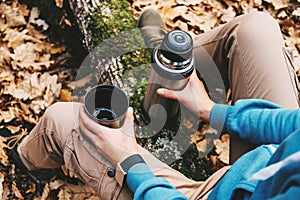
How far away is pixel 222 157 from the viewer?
2.89m

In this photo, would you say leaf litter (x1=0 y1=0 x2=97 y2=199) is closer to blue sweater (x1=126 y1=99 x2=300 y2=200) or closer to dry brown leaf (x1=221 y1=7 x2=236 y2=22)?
blue sweater (x1=126 y1=99 x2=300 y2=200)

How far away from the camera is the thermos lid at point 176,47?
200 cm

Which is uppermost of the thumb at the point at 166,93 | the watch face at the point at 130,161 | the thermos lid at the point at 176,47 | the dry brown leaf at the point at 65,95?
the thermos lid at the point at 176,47

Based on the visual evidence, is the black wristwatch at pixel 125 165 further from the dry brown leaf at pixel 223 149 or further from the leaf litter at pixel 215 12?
the leaf litter at pixel 215 12

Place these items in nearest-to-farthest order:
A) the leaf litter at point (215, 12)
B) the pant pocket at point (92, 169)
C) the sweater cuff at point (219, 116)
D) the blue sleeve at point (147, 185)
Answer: the blue sleeve at point (147, 185) < the pant pocket at point (92, 169) < the sweater cuff at point (219, 116) < the leaf litter at point (215, 12)

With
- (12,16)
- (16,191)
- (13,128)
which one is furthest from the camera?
(12,16)

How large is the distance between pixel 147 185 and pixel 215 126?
641 millimetres

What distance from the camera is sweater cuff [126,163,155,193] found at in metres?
1.86

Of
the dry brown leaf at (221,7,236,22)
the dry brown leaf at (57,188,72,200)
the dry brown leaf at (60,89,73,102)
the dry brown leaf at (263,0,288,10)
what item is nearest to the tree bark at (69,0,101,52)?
the dry brown leaf at (60,89,73,102)

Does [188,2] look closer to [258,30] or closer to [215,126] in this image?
[258,30]

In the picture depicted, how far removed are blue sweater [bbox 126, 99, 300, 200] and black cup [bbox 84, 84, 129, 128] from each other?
229mm

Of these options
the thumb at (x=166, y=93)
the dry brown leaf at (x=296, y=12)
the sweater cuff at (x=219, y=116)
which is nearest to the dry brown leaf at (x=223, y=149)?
the sweater cuff at (x=219, y=116)

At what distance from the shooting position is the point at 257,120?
80.9 inches

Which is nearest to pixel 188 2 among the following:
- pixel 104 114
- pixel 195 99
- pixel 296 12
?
pixel 296 12
